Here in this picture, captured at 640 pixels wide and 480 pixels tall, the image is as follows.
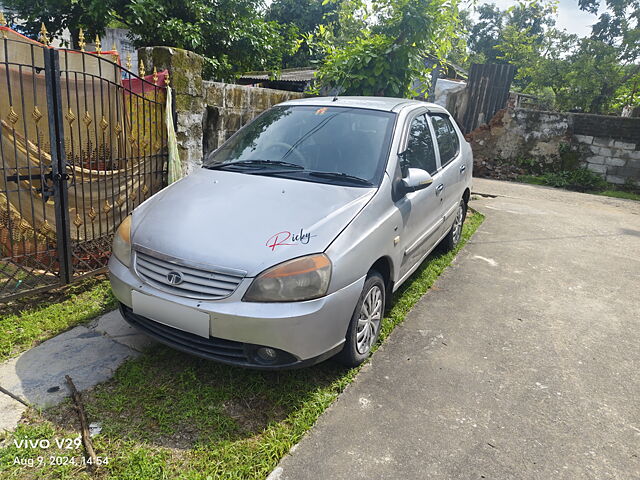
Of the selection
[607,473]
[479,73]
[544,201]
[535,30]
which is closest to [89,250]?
[607,473]

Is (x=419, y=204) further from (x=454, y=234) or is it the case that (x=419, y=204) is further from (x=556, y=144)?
(x=556, y=144)

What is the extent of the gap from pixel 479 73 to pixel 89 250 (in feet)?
40.7

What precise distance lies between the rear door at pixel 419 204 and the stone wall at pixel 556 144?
8.89m

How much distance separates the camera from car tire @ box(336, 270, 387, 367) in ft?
8.99

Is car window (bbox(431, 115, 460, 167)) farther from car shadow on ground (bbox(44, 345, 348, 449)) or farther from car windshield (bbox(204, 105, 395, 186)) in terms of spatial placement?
car shadow on ground (bbox(44, 345, 348, 449))

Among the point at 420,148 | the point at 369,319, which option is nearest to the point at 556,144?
the point at 420,148

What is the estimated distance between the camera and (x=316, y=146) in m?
3.42

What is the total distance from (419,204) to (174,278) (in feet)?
6.57

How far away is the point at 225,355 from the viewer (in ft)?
8.09

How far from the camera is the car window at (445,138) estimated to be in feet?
14.2

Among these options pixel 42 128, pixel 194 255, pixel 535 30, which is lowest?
pixel 194 255

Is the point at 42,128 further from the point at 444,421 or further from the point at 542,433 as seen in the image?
the point at 542,433

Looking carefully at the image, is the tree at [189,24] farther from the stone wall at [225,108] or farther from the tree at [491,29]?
the tree at [491,29]

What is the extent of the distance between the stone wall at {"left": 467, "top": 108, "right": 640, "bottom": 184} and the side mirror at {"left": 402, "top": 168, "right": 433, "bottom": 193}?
9.71 m
